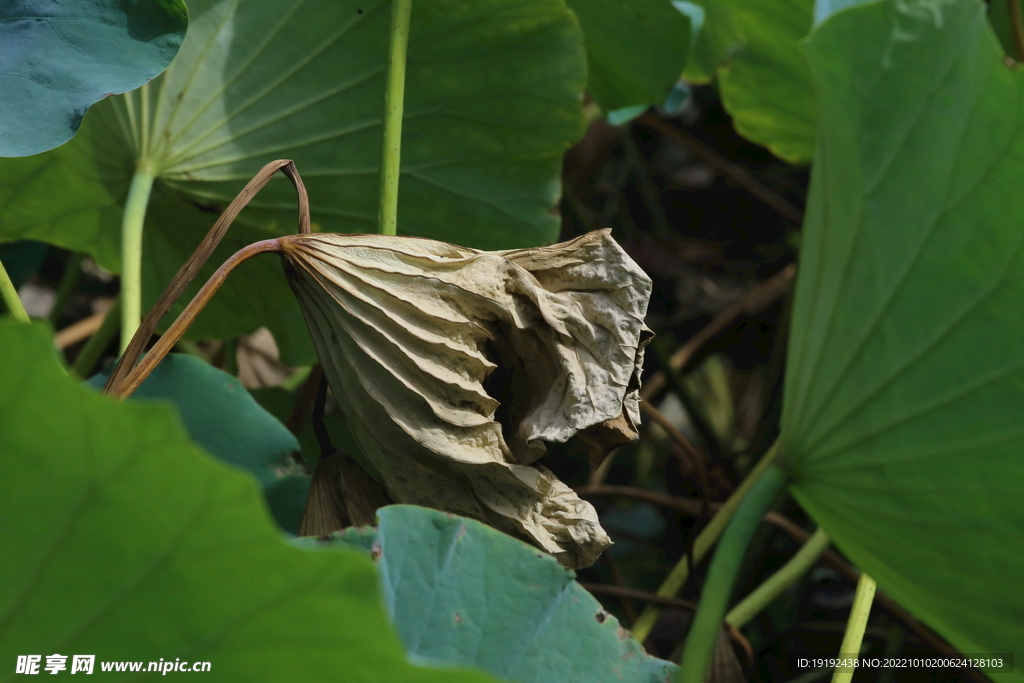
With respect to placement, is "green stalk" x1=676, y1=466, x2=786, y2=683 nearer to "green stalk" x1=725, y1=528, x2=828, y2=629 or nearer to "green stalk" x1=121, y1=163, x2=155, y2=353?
"green stalk" x1=725, y1=528, x2=828, y2=629

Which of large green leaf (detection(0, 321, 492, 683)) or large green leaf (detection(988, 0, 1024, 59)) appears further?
large green leaf (detection(988, 0, 1024, 59))

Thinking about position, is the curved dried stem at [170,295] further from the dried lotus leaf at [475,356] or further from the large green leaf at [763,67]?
the large green leaf at [763,67]

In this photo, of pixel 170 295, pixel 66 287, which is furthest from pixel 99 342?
pixel 170 295

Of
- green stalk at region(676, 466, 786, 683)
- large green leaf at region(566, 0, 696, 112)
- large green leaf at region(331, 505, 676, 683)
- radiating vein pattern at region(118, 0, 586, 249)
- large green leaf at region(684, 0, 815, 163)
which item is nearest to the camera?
large green leaf at region(331, 505, 676, 683)

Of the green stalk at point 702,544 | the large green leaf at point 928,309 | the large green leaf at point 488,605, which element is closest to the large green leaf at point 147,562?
the large green leaf at point 488,605

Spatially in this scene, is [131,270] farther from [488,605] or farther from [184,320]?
[488,605]

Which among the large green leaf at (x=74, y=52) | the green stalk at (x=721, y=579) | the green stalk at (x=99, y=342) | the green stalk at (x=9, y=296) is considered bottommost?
the green stalk at (x=99, y=342)

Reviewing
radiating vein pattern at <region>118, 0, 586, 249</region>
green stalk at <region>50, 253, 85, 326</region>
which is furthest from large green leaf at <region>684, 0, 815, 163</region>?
green stalk at <region>50, 253, 85, 326</region>
